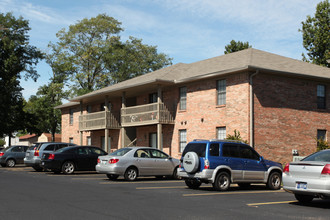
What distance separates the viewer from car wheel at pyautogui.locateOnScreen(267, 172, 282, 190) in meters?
15.9

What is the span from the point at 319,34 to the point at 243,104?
24.9 meters

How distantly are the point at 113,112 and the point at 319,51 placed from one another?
78.1 ft

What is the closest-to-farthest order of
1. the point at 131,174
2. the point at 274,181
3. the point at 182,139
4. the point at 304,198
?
the point at 304,198 → the point at 274,181 → the point at 131,174 → the point at 182,139

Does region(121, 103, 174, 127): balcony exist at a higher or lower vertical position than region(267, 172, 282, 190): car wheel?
higher

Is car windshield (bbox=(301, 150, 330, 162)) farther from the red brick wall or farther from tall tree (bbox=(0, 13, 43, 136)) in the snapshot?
tall tree (bbox=(0, 13, 43, 136))

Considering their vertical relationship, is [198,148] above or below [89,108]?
below

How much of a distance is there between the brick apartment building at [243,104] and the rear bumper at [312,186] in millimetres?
12095

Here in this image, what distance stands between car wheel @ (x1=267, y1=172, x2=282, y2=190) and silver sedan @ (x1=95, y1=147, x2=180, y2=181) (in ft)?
15.8

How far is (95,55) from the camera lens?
59.6m

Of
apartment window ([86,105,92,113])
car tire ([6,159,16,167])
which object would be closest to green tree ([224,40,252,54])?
apartment window ([86,105,92,113])

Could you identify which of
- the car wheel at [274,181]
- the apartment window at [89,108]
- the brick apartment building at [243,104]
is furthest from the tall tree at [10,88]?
the car wheel at [274,181]

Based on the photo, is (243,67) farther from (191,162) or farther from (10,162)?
(10,162)

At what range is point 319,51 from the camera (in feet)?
149

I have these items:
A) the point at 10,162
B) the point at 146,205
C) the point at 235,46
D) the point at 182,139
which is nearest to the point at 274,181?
the point at 146,205
